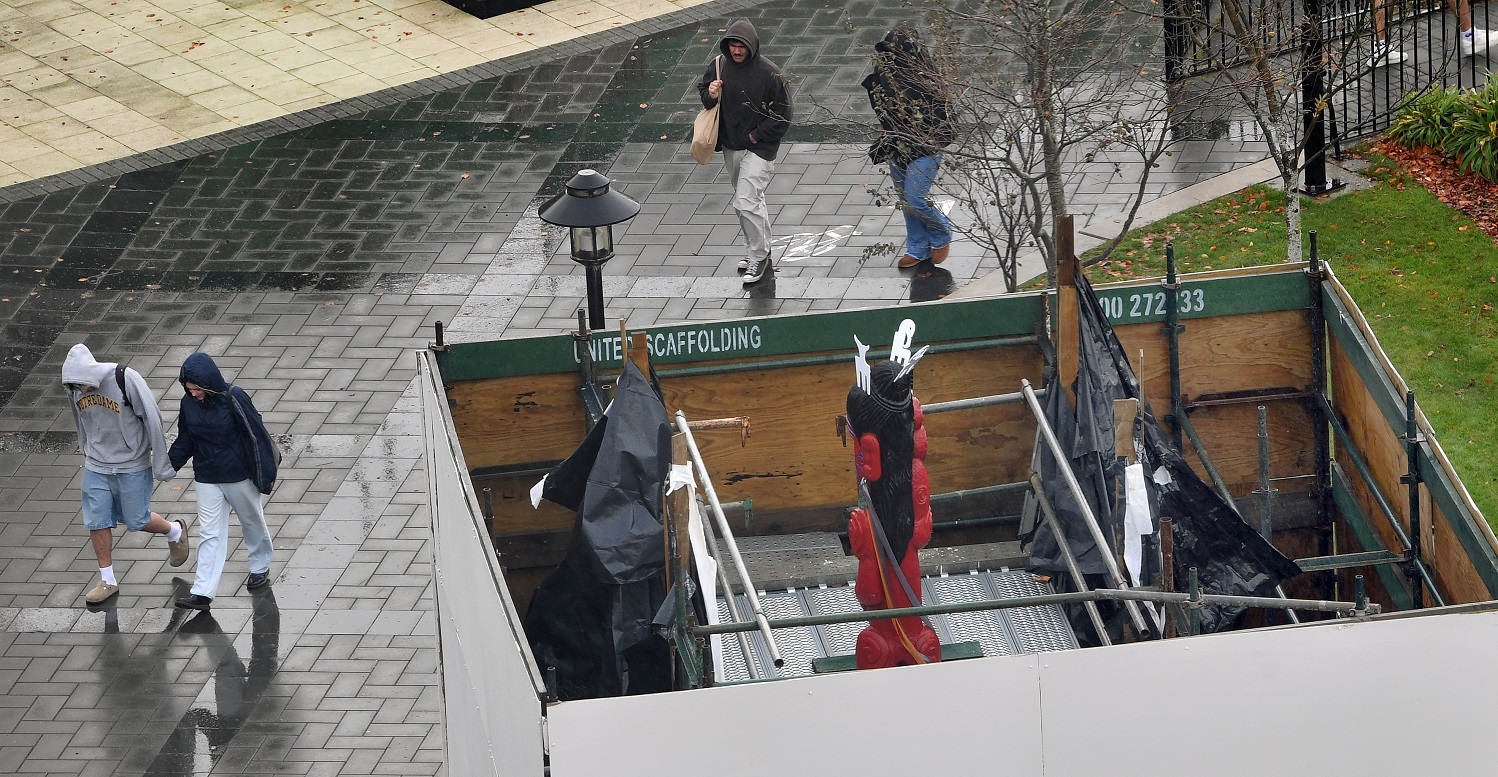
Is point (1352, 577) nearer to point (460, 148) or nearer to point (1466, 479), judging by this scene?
point (1466, 479)

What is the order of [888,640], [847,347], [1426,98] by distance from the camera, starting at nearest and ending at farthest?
[888,640] → [847,347] → [1426,98]

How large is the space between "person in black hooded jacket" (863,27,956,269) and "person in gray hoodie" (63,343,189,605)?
Result: 4.67m

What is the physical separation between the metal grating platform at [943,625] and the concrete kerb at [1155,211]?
4.96 metres

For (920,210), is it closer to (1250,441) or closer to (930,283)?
(930,283)

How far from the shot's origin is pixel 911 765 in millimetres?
5957

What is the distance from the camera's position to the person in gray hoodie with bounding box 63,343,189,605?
1043 centimetres

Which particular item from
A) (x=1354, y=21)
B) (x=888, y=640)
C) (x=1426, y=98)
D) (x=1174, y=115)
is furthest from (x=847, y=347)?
(x=1426, y=98)

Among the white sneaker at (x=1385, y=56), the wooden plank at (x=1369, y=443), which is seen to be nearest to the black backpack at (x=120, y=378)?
the wooden plank at (x=1369, y=443)

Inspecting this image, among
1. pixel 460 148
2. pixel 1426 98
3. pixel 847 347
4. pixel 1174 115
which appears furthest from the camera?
pixel 460 148

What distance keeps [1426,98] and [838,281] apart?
205 inches

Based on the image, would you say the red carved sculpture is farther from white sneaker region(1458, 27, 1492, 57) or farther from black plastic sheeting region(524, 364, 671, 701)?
white sneaker region(1458, 27, 1492, 57)

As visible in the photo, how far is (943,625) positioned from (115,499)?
5.28m

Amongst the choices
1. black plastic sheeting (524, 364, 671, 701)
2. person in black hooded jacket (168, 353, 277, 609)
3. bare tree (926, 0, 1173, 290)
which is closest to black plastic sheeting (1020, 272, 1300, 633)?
black plastic sheeting (524, 364, 671, 701)

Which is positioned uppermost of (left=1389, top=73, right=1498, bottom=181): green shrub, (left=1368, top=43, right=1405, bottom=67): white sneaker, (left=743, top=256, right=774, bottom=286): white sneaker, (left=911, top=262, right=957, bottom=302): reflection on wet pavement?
(left=1368, top=43, right=1405, bottom=67): white sneaker
